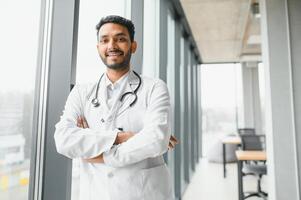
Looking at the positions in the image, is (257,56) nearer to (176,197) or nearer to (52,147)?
(176,197)

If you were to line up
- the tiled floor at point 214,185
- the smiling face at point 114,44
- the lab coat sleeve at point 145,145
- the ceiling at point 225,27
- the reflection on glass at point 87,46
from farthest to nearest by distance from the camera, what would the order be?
1. the tiled floor at point 214,185
2. the ceiling at point 225,27
3. the reflection on glass at point 87,46
4. the smiling face at point 114,44
5. the lab coat sleeve at point 145,145

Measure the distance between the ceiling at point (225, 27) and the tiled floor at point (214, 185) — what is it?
3.14 meters

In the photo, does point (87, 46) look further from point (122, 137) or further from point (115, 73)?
point (122, 137)

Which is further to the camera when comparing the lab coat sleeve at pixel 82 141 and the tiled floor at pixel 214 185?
the tiled floor at pixel 214 185

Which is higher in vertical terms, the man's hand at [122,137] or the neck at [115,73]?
the neck at [115,73]

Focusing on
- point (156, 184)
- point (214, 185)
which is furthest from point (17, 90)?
point (214, 185)

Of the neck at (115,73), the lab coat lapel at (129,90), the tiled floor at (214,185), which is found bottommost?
the tiled floor at (214,185)

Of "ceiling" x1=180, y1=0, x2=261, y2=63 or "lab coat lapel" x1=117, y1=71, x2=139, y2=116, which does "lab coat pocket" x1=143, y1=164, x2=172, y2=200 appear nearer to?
"lab coat lapel" x1=117, y1=71, x2=139, y2=116

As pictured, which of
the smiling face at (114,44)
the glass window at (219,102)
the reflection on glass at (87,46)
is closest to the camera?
the smiling face at (114,44)

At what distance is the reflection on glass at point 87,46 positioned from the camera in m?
1.57

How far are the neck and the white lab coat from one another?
0.04 m

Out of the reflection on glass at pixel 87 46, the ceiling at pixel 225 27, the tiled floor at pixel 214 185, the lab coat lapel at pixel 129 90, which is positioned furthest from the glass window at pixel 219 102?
the lab coat lapel at pixel 129 90

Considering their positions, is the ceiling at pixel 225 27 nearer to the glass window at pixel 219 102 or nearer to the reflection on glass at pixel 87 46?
the glass window at pixel 219 102

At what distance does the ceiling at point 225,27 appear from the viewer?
4246 mm
